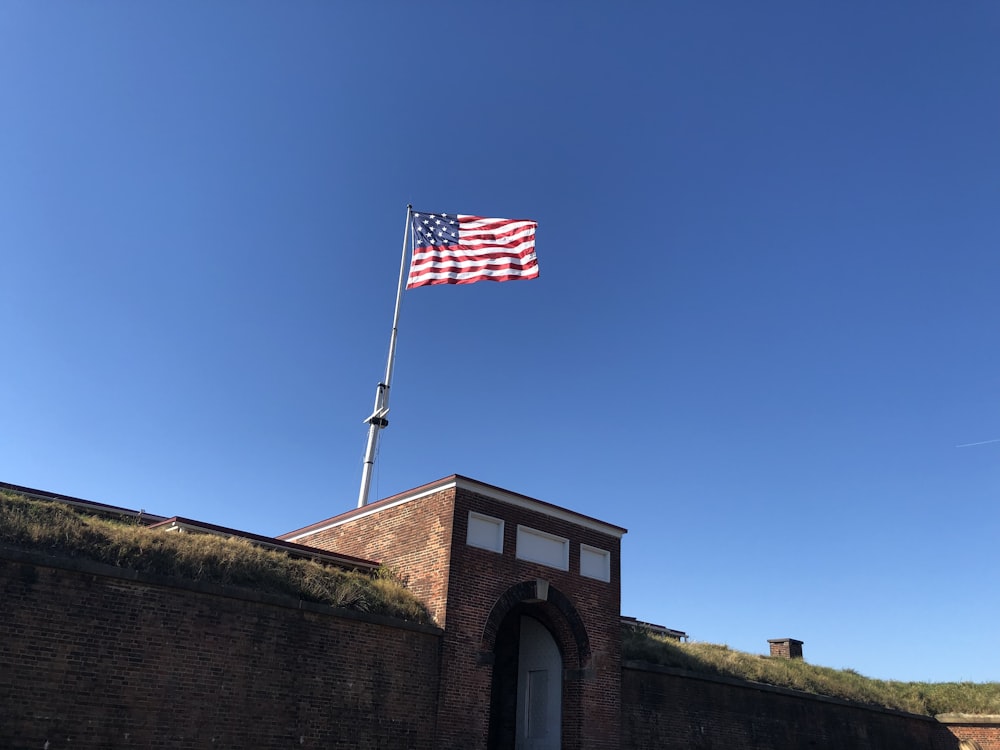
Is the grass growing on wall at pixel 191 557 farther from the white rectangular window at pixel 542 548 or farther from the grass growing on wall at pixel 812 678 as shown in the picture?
the grass growing on wall at pixel 812 678

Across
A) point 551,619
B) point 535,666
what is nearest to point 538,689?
point 535,666

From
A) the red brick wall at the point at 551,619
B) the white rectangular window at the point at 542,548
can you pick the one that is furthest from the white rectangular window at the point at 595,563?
the white rectangular window at the point at 542,548

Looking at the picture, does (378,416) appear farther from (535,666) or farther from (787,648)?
(787,648)

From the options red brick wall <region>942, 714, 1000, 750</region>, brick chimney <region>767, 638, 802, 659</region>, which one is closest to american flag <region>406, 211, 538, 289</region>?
brick chimney <region>767, 638, 802, 659</region>

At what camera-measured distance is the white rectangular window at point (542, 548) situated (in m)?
18.9

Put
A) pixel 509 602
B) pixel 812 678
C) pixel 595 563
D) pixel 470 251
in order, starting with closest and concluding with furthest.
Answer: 1. pixel 509 602
2. pixel 595 563
3. pixel 470 251
4. pixel 812 678

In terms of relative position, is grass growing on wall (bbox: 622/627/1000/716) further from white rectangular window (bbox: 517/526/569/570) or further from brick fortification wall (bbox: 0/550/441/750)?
brick fortification wall (bbox: 0/550/441/750)

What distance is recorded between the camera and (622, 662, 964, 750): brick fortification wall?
65.9 feet

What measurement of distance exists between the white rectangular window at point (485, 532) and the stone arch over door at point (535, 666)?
1.14 m

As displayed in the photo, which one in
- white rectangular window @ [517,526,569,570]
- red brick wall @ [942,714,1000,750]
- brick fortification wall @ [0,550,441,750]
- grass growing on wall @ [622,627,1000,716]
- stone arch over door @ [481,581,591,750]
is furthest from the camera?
red brick wall @ [942,714,1000,750]

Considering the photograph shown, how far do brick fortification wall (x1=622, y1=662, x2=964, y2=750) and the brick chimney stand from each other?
3.86 metres

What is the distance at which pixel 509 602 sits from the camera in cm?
1811

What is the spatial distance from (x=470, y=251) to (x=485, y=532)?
31.9ft

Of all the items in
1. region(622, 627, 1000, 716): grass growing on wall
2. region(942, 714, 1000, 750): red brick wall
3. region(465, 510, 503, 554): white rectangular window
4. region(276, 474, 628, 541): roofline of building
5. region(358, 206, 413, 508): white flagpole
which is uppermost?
region(358, 206, 413, 508): white flagpole
